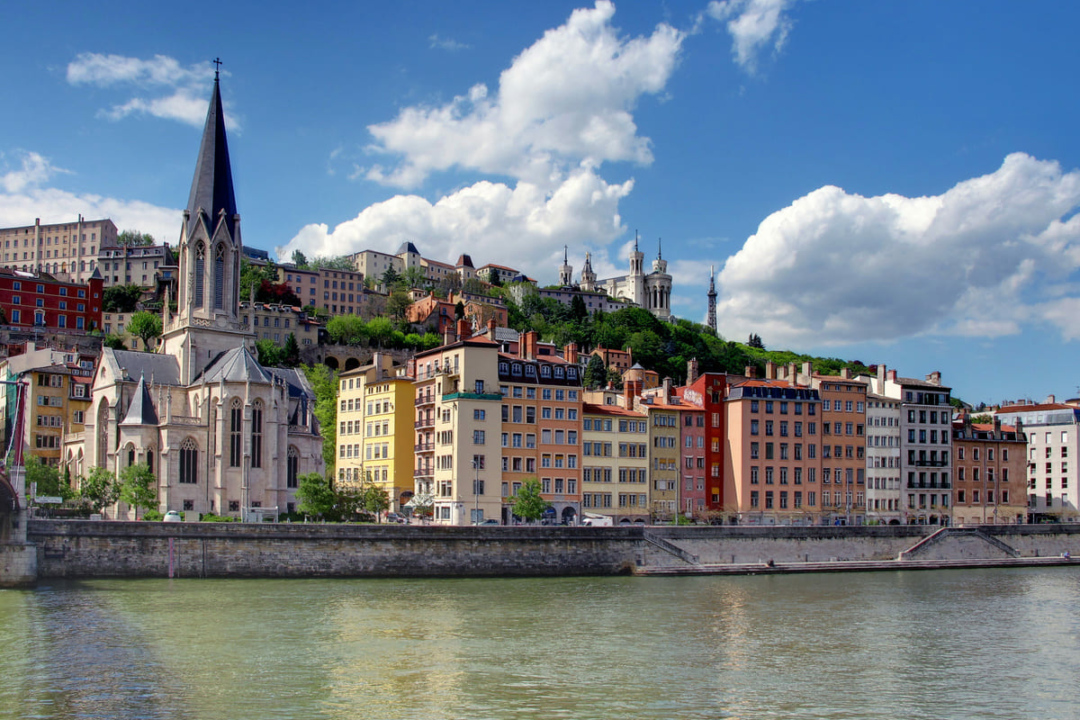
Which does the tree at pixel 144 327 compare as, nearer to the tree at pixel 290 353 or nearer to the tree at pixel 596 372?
the tree at pixel 290 353

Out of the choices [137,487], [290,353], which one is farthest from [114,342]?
[137,487]

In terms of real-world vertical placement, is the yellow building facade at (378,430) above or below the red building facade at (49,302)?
below

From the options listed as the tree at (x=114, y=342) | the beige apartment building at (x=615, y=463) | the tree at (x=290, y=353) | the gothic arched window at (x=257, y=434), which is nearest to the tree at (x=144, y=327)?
the tree at (x=114, y=342)

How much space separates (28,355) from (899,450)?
70.4 meters

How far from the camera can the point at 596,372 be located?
15500 centimetres

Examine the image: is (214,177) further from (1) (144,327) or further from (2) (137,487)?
(1) (144,327)

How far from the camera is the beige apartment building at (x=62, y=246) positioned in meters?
166

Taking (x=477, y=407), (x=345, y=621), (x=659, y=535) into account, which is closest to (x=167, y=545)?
(x=345, y=621)

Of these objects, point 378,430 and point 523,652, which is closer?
point 523,652

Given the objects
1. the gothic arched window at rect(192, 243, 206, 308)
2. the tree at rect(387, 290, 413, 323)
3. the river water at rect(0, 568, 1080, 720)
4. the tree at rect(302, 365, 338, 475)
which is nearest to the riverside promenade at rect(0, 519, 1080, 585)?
the river water at rect(0, 568, 1080, 720)

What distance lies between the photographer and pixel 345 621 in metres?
44.9

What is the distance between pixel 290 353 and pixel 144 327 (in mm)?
17485

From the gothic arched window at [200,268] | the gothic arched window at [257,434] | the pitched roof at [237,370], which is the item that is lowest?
the gothic arched window at [257,434]

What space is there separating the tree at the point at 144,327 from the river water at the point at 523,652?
266ft
